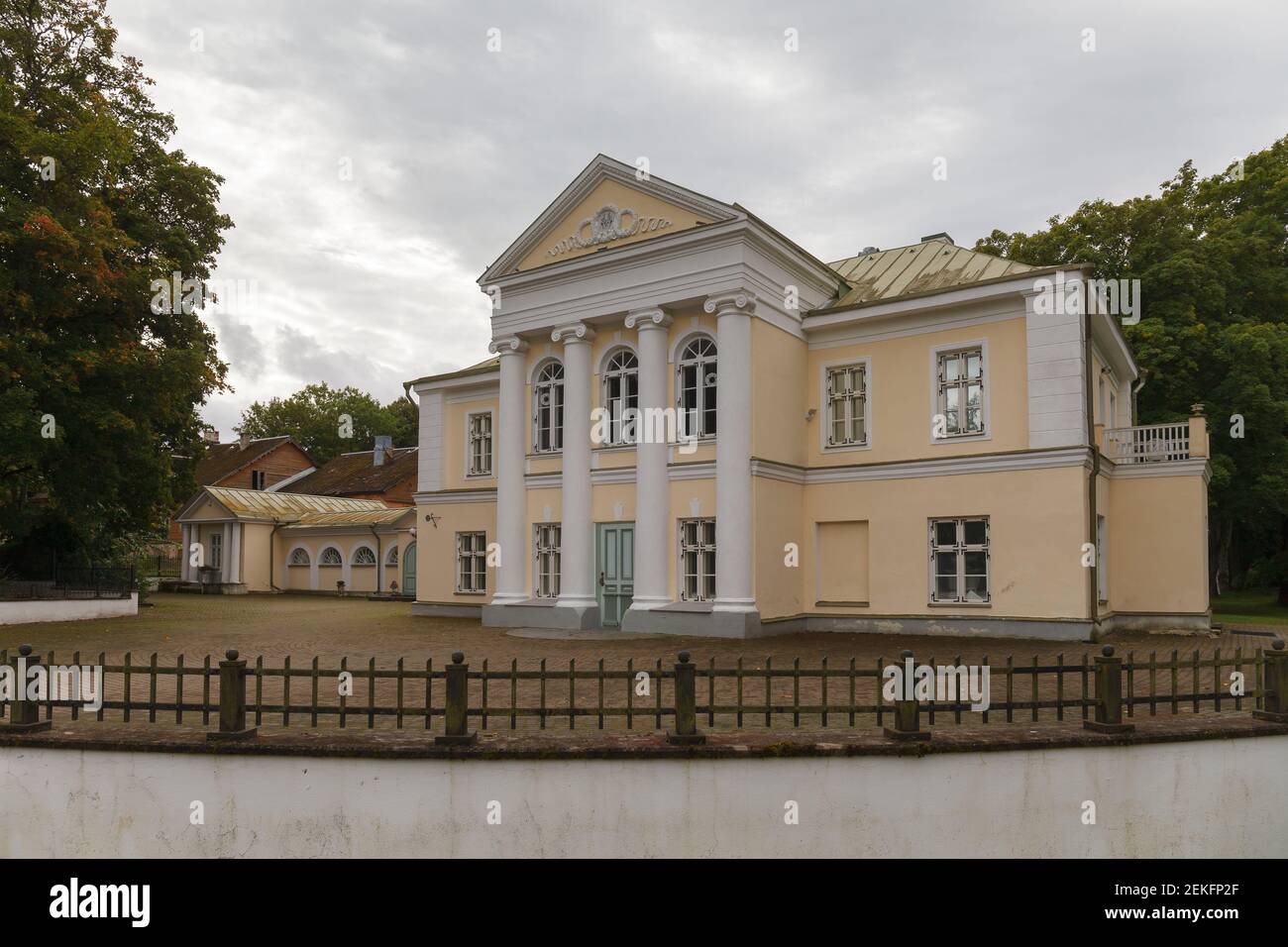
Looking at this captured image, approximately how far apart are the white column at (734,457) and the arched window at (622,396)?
8.33 ft

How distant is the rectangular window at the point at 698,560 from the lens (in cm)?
1875

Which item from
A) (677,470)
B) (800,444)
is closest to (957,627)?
(800,444)

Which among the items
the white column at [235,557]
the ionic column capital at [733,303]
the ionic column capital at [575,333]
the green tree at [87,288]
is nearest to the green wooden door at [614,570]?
the ionic column capital at [575,333]

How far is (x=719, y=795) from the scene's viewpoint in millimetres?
7246

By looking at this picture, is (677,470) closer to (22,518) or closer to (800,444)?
(800,444)

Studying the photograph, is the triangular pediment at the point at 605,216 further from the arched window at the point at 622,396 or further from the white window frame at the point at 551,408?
the arched window at the point at 622,396

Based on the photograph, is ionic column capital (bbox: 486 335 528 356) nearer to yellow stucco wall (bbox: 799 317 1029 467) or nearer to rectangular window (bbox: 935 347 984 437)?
yellow stucco wall (bbox: 799 317 1029 467)

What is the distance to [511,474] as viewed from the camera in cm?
2152

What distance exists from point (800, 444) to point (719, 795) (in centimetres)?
1322

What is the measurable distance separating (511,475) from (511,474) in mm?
23

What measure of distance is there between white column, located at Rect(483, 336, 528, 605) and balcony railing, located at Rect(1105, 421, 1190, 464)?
12671 mm

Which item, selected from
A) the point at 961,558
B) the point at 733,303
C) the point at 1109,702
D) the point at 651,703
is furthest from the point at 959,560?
the point at 1109,702

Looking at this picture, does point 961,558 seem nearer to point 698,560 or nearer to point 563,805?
point 698,560

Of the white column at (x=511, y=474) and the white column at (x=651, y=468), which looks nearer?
the white column at (x=651, y=468)
